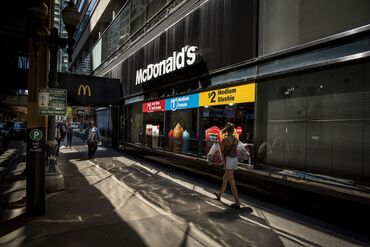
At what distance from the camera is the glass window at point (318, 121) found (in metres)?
5.96

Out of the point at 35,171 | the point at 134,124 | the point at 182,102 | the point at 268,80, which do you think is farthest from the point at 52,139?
the point at 134,124

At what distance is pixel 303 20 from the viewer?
7.19 meters

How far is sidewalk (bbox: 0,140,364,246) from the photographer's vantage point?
5.09 meters

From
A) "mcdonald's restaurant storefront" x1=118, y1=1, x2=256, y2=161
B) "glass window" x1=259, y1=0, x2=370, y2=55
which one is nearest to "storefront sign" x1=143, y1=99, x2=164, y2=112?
"mcdonald's restaurant storefront" x1=118, y1=1, x2=256, y2=161

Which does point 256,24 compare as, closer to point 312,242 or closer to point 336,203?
point 336,203

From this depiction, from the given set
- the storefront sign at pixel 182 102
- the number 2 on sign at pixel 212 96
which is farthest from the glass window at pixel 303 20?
the storefront sign at pixel 182 102

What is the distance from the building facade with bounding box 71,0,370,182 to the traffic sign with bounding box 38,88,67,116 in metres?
4.56

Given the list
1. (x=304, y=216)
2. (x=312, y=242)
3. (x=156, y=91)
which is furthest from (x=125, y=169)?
(x=312, y=242)

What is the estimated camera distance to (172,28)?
13.2 m

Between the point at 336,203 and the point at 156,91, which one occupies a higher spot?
the point at 156,91

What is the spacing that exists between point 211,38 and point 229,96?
219 cm

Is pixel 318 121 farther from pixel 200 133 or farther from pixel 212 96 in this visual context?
pixel 200 133

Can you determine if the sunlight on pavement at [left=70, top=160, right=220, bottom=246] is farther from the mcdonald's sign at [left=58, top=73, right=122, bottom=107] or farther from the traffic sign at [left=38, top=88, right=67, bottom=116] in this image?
the mcdonald's sign at [left=58, top=73, right=122, bottom=107]

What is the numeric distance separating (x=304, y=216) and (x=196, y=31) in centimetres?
715
